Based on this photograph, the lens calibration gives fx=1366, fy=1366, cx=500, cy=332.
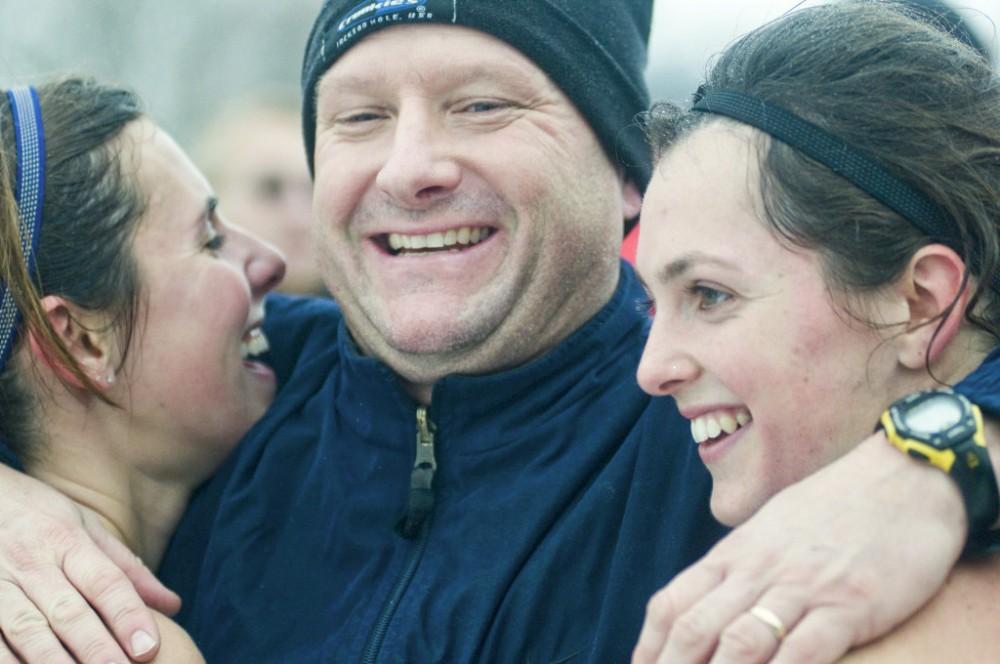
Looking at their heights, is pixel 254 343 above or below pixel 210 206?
below

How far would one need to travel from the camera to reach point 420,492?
254cm

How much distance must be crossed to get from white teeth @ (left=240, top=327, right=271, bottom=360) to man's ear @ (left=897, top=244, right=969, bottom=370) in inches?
59.7

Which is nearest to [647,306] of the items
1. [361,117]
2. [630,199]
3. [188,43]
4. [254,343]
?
[630,199]

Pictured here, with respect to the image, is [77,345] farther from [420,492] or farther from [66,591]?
[420,492]

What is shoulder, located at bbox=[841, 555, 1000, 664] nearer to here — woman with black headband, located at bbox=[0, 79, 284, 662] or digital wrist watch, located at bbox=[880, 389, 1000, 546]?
digital wrist watch, located at bbox=[880, 389, 1000, 546]

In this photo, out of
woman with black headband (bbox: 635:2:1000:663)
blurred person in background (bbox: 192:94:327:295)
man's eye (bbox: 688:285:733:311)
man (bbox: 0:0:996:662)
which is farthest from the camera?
blurred person in background (bbox: 192:94:327:295)

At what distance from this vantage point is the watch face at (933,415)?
184 cm

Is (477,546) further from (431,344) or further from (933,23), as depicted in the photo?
(933,23)

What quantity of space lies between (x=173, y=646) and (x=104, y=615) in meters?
0.13

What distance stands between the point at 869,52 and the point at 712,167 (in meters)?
0.29

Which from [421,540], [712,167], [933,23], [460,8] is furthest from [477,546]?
[933,23]

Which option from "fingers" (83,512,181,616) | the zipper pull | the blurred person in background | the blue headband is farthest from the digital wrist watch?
the blurred person in background

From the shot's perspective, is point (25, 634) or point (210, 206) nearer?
point (25, 634)

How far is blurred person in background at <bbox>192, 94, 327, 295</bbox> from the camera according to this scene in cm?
557
